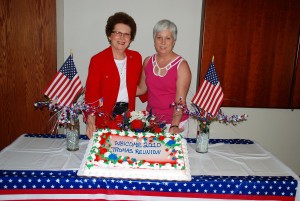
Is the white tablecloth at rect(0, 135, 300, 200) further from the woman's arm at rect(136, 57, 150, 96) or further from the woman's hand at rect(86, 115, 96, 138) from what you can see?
the woman's arm at rect(136, 57, 150, 96)

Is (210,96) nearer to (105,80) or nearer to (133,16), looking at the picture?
(105,80)

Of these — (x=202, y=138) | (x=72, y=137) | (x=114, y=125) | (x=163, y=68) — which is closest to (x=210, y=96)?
(x=202, y=138)

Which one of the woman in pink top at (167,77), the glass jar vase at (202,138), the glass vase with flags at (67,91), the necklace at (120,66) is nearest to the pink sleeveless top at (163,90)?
the woman in pink top at (167,77)

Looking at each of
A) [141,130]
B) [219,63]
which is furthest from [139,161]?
[219,63]

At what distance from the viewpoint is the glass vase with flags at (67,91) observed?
1982mm

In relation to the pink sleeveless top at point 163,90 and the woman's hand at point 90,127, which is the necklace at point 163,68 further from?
the woman's hand at point 90,127

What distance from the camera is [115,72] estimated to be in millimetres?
2561

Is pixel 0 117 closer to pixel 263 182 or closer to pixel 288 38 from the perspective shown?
pixel 263 182

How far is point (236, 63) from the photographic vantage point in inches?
130

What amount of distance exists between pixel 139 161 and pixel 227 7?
226 centimetres

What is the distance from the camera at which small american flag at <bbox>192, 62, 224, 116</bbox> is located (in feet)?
6.70

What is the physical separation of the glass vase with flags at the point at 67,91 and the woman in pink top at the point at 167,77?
709mm

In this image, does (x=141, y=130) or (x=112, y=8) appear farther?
(x=112, y=8)

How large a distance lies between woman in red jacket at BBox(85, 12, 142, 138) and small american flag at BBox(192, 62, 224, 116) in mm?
736
